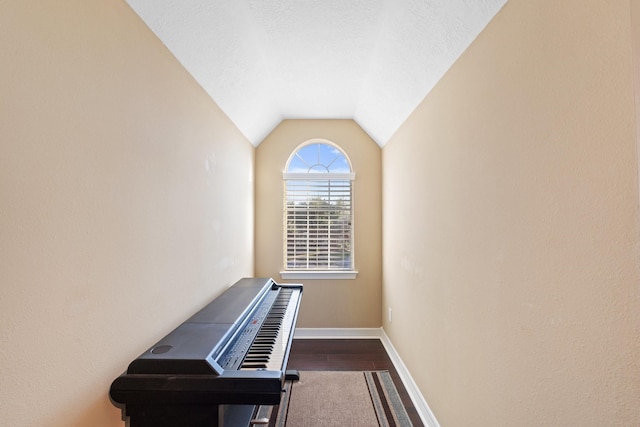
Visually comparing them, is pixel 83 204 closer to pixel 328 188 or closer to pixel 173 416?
pixel 173 416

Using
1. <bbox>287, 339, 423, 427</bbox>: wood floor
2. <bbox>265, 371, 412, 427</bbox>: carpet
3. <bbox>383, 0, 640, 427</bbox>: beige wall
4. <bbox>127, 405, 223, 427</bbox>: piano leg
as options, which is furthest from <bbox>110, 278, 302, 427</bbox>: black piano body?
<bbox>287, 339, 423, 427</bbox>: wood floor

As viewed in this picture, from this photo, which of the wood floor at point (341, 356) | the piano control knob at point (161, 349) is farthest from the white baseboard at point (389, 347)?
the piano control knob at point (161, 349)

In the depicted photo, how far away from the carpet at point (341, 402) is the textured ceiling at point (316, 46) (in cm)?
213

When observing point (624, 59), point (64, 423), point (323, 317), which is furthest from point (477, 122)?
point (323, 317)

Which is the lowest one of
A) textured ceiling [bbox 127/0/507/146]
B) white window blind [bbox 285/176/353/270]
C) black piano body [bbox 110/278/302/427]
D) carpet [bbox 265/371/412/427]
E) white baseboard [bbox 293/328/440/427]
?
carpet [bbox 265/371/412/427]

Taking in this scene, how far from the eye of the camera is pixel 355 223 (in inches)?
122

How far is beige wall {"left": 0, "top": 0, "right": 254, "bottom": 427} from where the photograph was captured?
0.65 m

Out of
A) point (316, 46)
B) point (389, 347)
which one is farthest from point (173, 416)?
point (389, 347)

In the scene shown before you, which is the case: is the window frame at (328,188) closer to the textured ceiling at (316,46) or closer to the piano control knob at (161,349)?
the textured ceiling at (316,46)

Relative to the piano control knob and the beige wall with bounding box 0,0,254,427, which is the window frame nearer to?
the beige wall with bounding box 0,0,254,427

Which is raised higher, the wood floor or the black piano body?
the black piano body

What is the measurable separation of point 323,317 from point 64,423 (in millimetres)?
2473

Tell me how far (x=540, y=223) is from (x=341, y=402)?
70.9 inches

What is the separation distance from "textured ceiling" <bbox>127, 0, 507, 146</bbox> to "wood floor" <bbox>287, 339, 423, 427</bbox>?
7.00 feet
